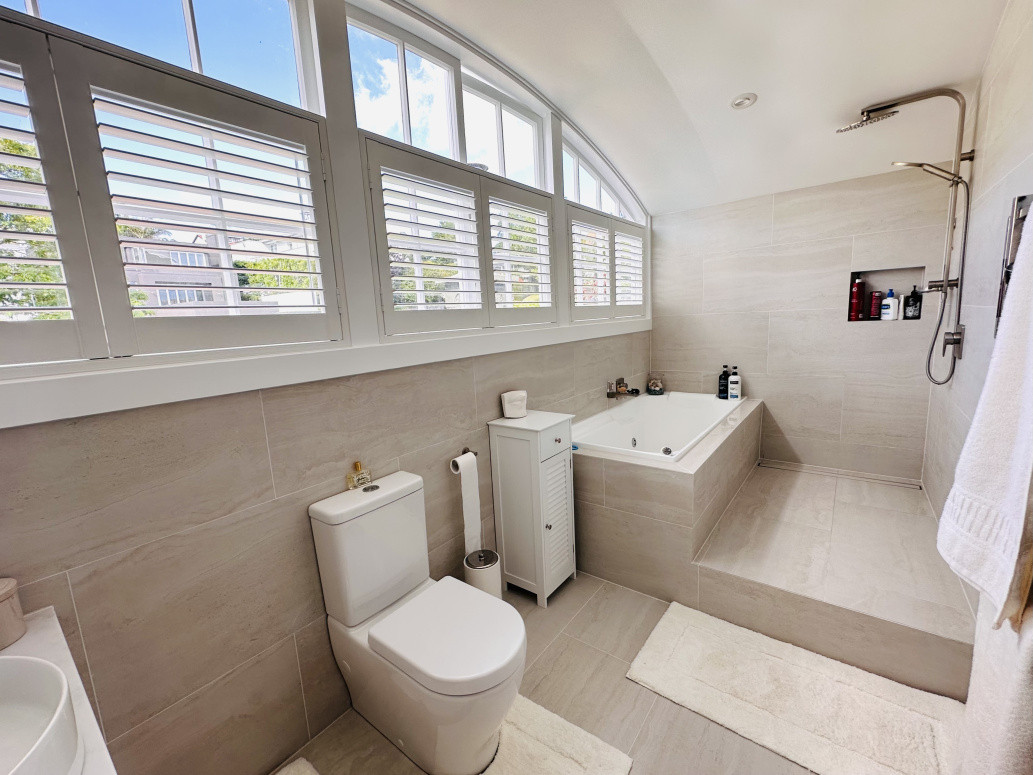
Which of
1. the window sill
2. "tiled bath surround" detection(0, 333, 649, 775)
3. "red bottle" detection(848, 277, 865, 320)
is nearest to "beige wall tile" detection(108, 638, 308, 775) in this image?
"tiled bath surround" detection(0, 333, 649, 775)

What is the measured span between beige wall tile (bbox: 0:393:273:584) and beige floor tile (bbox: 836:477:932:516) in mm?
3164

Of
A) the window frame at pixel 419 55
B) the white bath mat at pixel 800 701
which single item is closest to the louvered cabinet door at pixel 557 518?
the white bath mat at pixel 800 701

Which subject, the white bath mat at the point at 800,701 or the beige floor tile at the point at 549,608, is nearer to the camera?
the white bath mat at the point at 800,701

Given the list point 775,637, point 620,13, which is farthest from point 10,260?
point 775,637

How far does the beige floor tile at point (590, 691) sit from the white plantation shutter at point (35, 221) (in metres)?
1.80

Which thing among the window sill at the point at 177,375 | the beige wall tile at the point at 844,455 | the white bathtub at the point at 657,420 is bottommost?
the beige wall tile at the point at 844,455

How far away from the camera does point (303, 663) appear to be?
1465mm

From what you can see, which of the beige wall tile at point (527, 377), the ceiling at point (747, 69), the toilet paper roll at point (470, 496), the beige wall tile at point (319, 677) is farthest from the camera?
the beige wall tile at point (527, 377)

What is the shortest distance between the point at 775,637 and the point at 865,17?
2.53m

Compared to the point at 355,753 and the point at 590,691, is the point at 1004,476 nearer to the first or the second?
the point at 590,691

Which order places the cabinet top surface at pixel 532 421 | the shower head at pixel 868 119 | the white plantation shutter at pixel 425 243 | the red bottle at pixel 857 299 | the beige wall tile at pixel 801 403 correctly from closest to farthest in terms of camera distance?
the white plantation shutter at pixel 425 243
the cabinet top surface at pixel 532 421
the shower head at pixel 868 119
the red bottle at pixel 857 299
the beige wall tile at pixel 801 403

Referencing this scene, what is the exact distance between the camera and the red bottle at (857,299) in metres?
2.81

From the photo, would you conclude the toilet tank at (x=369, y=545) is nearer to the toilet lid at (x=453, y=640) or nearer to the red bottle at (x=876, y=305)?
the toilet lid at (x=453, y=640)

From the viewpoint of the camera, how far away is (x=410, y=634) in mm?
1283
